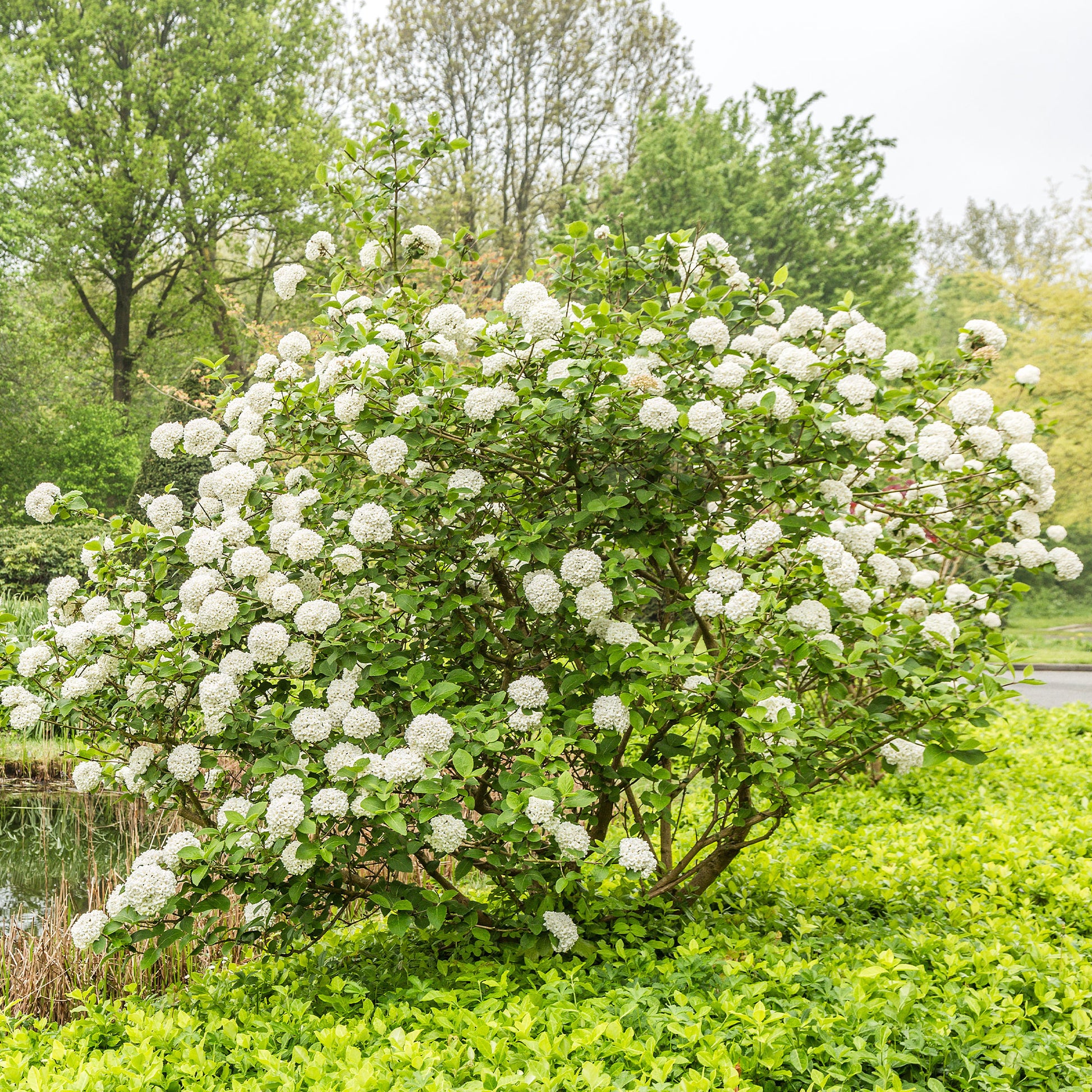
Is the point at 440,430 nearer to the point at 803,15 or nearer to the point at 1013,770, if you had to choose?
the point at 1013,770

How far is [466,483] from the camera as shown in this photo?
267cm

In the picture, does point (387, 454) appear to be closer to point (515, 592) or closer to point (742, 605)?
point (515, 592)

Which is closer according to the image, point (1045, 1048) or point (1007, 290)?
point (1045, 1048)

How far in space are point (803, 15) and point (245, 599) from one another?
1468 centimetres

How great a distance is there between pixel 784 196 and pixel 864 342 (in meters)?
19.5

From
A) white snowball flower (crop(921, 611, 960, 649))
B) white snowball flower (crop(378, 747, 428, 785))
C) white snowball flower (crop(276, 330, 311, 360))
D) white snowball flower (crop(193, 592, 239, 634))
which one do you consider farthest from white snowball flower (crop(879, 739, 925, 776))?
white snowball flower (crop(276, 330, 311, 360))

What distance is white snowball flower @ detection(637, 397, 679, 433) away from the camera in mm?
2564

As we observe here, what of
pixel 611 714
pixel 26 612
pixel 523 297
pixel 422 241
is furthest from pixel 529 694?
pixel 26 612

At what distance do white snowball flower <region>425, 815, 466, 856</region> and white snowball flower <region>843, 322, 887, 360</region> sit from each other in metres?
2.00

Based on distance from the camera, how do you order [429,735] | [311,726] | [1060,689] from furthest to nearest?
1. [1060,689]
2. [311,726]
3. [429,735]

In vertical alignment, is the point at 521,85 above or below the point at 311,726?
above

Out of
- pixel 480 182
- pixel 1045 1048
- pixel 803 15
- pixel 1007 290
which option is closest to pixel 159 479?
pixel 1045 1048

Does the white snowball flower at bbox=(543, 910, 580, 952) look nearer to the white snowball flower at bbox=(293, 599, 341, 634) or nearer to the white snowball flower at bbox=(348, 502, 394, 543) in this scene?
the white snowball flower at bbox=(293, 599, 341, 634)

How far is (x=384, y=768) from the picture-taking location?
2.33 metres
